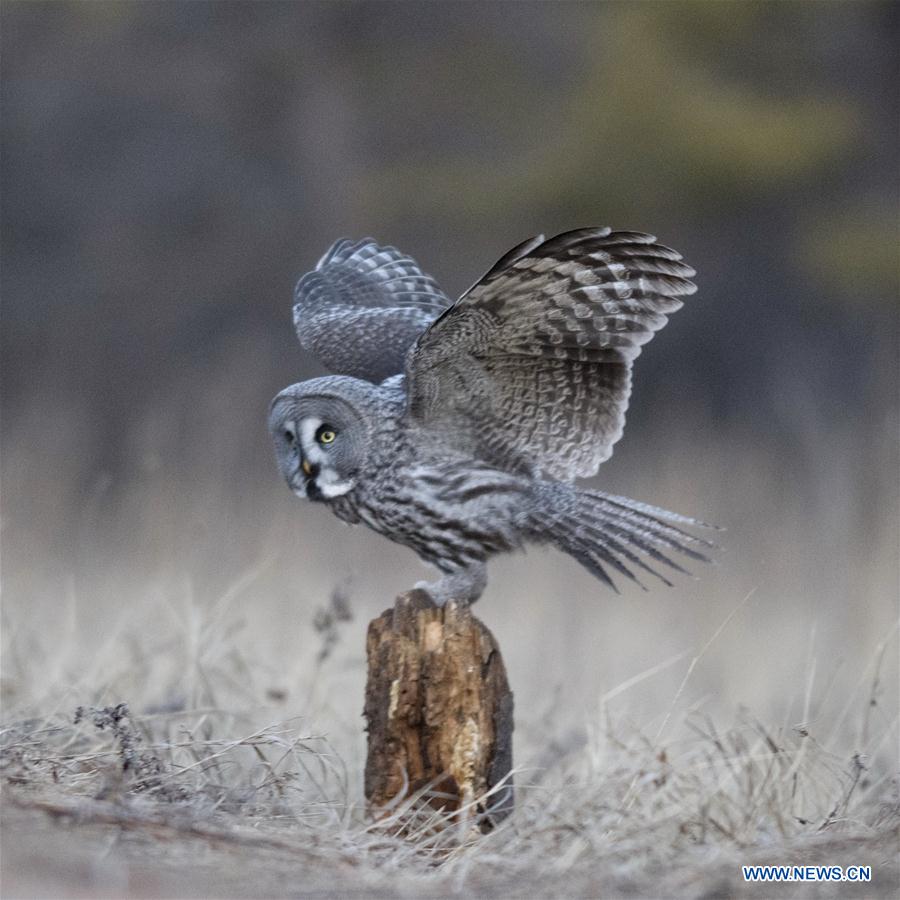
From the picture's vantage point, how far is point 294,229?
59.7ft

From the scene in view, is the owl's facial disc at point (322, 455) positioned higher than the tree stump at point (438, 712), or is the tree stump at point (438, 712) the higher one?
the owl's facial disc at point (322, 455)

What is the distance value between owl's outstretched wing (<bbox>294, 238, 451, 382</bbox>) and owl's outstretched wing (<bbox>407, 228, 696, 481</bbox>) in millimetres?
632

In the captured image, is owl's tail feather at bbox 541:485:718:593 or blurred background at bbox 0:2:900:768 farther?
blurred background at bbox 0:2:900:768

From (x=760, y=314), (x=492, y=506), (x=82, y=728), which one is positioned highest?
(x=760, y=314)

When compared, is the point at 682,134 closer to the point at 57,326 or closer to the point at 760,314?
the point at 760,314

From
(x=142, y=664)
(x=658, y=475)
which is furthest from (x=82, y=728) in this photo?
(x=658, y=475)

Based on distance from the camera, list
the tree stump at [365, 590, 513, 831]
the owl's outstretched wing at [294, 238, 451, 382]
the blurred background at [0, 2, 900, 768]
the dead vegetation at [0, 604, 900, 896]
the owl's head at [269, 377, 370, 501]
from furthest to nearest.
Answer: the blurred background at [0, 2, 900, 768] < the owl's outstretched wing at [294, 238, 451, 382] < the owl's head at [269, 377, 370, 501] < the tree stump at [365, 590, 513, 831] < the dead vegetation at [0, 604, 900, 896]

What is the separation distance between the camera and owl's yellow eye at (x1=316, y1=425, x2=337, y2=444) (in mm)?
4945

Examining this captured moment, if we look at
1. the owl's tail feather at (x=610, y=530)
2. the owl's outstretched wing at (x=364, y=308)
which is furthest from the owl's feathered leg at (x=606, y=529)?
the owl's outstretched wing at (x=364, y=308)

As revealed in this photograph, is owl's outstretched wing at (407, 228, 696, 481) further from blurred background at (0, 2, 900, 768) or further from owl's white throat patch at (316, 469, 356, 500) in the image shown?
blurred background at (0, 2, 900, 768)

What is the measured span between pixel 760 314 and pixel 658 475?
23.4ft

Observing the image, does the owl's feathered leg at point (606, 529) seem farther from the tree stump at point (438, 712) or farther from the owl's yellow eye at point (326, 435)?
the owl's yellow eye at point (326, 435)

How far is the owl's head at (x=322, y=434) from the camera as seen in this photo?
4.94 m

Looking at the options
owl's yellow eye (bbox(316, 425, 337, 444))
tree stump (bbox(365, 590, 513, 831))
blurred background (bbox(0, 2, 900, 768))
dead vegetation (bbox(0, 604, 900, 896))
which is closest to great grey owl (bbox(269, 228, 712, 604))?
owl's yellow eye (bbox(316, 425, 337, 444))
